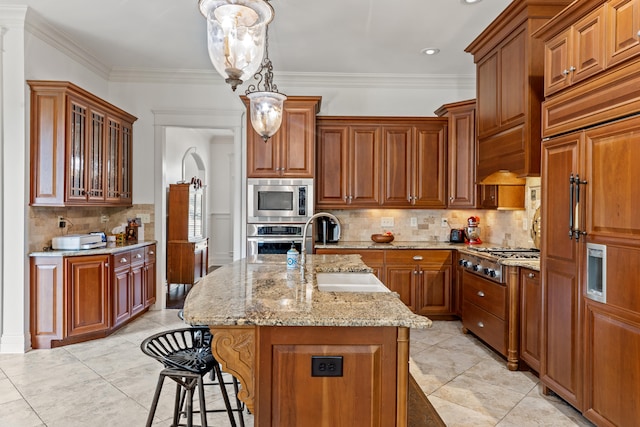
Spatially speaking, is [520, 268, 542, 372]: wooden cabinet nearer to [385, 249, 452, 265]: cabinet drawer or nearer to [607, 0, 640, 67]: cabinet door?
[385, 249, 452, 265]: cabinet drawer

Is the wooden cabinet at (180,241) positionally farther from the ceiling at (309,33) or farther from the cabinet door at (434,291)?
the cabinet door at (434,291)

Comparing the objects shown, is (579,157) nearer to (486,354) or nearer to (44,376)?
(486,354)

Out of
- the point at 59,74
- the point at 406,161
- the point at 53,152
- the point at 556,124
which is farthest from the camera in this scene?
the point at 406,161

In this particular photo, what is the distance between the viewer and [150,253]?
4.79 metres

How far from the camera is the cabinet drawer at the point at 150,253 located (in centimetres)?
467

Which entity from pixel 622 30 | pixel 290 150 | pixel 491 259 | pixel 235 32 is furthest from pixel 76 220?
pixel 622 30

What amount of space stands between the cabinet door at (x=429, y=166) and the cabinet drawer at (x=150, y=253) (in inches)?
128

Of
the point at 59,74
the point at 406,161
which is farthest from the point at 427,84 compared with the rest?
the point at 59,74

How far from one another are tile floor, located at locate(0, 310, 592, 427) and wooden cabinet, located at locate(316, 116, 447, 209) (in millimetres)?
1761

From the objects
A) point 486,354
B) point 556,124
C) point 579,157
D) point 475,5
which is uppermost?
point 475,5

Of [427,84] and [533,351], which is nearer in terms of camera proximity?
[533,351]

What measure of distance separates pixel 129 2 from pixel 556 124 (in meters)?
3.50

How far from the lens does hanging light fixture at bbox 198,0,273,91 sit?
177 centimetres

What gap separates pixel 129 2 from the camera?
133 inches
